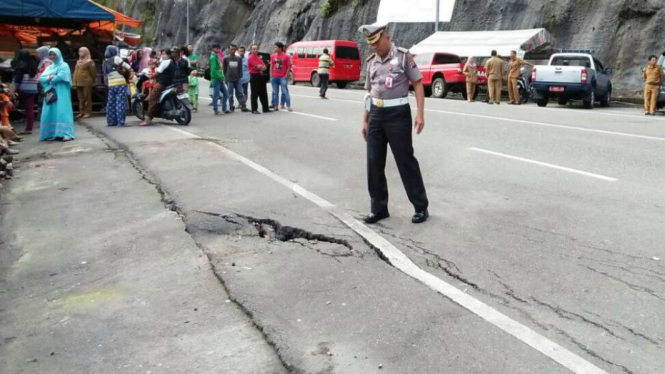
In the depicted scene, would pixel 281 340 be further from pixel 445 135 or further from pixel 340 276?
pixel 445 135

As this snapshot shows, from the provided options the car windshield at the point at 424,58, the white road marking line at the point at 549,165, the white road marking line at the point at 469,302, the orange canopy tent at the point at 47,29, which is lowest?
the white road marking line at the point at 469,302

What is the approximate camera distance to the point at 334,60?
102ft

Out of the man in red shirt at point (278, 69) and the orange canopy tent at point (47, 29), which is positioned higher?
the orange canopy tent at point (47, 29)

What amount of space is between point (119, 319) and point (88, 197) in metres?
3.84

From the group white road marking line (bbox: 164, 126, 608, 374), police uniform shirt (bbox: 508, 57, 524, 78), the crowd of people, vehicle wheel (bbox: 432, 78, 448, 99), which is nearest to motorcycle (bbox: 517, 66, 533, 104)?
police uniform shirt (bbox: 508, 57, 524, 78)

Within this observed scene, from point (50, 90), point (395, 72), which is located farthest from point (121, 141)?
point (395, 72)

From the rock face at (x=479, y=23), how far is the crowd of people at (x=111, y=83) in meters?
15.8

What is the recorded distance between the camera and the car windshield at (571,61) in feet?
69.8

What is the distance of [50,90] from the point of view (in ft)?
39.7

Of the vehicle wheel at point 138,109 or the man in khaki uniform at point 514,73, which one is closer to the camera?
the vehicle wheel at point 138,109

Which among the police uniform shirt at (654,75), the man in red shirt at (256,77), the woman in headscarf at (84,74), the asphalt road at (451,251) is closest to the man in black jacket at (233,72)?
the man in red shirt at (256,77)

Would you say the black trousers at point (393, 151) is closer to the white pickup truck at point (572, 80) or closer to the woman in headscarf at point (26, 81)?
the woman in headscarf at point (26, 81)

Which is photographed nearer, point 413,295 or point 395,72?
point 413,295

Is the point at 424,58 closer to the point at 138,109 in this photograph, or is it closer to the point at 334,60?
the point at 334,60
